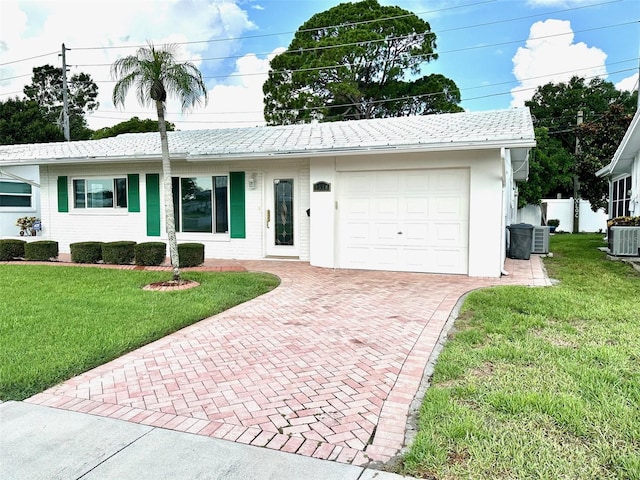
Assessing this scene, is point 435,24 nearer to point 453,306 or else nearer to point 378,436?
point 453,306

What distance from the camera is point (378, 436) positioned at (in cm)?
311

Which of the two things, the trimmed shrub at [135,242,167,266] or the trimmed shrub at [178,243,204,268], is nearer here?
the trimmed shrub at [178,243,204,268]

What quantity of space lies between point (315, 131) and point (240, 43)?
17.3 metres

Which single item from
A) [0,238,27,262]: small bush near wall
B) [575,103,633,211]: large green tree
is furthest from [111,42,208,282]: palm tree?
[575,103,633,211]: large green tree

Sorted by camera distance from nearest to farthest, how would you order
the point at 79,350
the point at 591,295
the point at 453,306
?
the point at 79,350, the point at 453,306, the point at 591,295

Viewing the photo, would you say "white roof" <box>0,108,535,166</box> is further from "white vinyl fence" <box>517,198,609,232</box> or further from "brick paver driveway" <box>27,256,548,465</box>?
"white vinyl fence" <box>517,198,609,232</box>

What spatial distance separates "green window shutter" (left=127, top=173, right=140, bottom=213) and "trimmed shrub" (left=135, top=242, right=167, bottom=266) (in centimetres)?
270

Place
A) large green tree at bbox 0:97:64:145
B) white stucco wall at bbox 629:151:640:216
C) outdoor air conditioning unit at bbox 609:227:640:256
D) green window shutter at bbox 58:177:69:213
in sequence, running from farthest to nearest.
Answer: large green tree at bbox 0:97:64:145 → green window shutter at bbox 58:177:69:213 → white stucco wall at bbox 629:151:640:216 → outdoor air conditioning unit at bbox 609:227:640:256

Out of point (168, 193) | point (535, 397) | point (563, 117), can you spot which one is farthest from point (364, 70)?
point (535, 397)

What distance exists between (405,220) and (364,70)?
2003 cm

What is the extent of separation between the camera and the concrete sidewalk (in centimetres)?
265

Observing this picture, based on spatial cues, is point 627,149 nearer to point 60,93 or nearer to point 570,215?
point 570,215

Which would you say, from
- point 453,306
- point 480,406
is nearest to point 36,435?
point 480,406

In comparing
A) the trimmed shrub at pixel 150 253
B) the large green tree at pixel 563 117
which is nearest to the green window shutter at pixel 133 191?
the trimmed shrub at pixel 150 253
